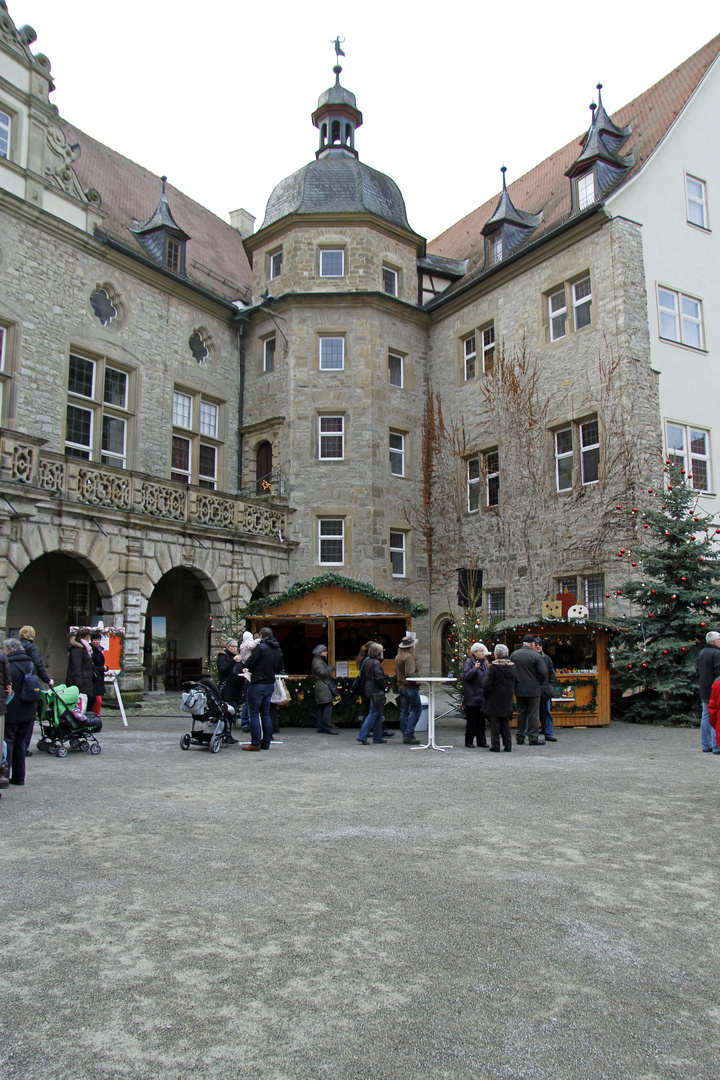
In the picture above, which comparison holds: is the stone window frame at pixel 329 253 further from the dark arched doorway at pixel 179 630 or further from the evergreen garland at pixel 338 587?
the evergreen garland at pixel 338 587

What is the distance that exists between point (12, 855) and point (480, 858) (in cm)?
323

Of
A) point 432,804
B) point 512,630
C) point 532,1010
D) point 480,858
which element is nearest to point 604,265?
point 512,630

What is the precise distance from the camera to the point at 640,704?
15914mm

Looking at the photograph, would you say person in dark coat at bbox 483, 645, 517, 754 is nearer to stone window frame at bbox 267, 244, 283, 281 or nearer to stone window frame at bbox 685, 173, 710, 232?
stone window frame at bbox 685, 173, 710, 232

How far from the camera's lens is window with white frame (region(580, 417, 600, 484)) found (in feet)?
66.9

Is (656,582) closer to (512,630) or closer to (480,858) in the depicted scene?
(512,630)

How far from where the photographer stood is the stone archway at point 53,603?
1975 centimetres

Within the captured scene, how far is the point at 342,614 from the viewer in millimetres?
15703

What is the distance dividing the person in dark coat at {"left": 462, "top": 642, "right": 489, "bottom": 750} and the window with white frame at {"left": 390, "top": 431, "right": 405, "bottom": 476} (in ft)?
45.4

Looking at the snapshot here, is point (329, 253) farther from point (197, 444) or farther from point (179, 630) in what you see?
point (179, 630)

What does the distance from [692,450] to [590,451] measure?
103 inches

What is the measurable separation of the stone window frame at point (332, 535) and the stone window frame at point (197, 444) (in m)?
3.42

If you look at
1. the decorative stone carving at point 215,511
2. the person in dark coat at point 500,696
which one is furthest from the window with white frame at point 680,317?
the person in dark coat at point 500,696

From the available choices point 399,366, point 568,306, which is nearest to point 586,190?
point 568,306
